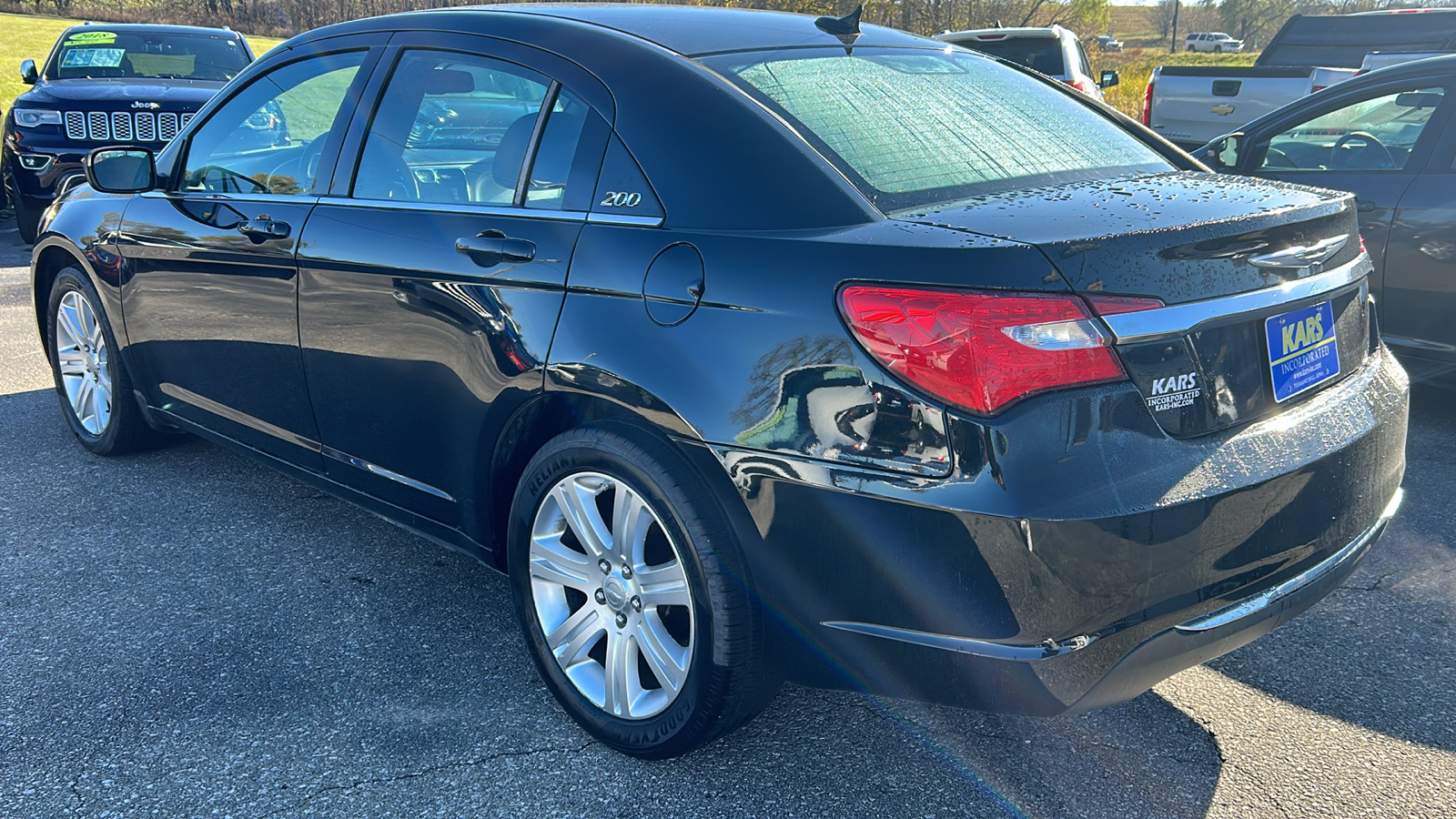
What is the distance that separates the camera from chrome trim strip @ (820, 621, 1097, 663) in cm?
206

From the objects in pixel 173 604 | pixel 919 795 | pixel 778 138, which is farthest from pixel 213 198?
pixel 919 795

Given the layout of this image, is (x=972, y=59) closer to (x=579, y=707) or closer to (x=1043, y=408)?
(x=1043, y=408)

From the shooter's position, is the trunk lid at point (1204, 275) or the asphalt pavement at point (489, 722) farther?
the asphalt pavement at point (489, 722)

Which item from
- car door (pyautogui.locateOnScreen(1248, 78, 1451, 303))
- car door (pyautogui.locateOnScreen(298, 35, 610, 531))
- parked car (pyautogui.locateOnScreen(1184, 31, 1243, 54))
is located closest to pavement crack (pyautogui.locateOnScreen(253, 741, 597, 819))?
car door (pyautogui.locateOnScreen(298, 35, 610, 531))

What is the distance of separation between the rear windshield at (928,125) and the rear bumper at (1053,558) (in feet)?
2.04

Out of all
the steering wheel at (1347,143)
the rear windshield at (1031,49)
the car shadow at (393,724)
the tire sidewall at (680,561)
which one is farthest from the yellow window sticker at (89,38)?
the steering wheel at (1347,143)

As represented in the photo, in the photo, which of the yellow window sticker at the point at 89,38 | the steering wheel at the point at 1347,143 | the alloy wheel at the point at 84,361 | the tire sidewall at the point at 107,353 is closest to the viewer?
the tire sidewall at the point at 107,353

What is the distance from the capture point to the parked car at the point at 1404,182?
15.6 feet

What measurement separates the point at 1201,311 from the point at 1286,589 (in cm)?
61

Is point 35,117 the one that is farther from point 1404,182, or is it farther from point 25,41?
point 25,41

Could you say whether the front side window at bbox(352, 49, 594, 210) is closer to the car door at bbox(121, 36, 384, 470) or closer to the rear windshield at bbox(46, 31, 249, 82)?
the car door at bbox(121, 36, 384, 470)

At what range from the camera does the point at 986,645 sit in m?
2.08

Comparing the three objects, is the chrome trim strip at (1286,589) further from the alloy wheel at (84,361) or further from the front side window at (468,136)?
the alloy wheel at (84,361)

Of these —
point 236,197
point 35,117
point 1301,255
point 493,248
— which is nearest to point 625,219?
point 493,248
